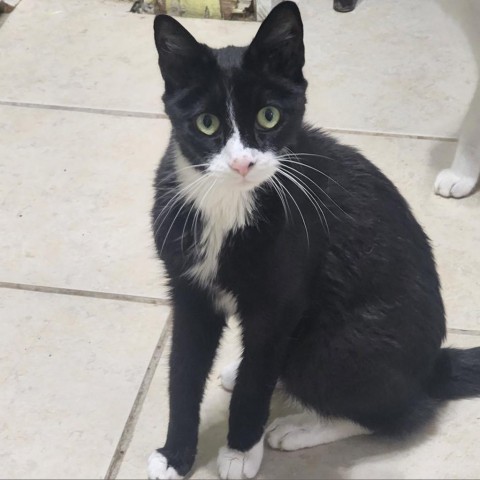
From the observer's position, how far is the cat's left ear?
1153 mm

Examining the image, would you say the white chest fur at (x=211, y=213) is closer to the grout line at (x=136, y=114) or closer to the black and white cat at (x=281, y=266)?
the black and white cat at (x=281, y=266)

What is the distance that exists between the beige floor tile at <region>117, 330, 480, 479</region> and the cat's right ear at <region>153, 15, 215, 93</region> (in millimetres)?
633

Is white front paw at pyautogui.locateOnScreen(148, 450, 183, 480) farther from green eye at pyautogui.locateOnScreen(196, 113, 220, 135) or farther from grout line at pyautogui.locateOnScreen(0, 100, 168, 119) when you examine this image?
grout line at pyautogui.locateOnScreen(0, 100, 168, 119)

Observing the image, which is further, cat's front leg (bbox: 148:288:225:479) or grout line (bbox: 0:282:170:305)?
grout line (bbox: 0:282:170:305)

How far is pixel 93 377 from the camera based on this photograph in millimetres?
1559

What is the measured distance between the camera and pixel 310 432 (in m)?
1.43

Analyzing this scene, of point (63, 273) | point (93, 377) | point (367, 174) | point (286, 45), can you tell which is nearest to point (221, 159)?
point (286, 45)

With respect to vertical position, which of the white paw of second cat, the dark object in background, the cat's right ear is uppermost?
the cat's right ear

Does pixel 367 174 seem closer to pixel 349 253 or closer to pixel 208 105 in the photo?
pixel 349 253

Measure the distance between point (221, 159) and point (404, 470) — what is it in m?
0.65

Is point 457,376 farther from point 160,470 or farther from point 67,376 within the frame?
point 67,376

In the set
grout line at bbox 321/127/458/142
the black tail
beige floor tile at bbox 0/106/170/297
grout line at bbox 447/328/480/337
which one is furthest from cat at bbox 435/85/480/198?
beige floor tile at bbox 0/106/170/297

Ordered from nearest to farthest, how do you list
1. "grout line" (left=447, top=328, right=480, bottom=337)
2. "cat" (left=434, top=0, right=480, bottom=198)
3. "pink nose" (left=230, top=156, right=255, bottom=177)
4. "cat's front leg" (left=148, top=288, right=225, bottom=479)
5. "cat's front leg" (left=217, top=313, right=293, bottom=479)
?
"pink nose" (left=230, top=156, right=255, bottom=177) < "cat's front leg" (left=217, top=313, right=293, bottom=479) < "cat's front leg" (left=148, top=288, right=225, bottom=479) < "grout line" (left=447, top=328, right=480, bottom=337) < "cat" (left=434, top=0, right=480, bottom=198)

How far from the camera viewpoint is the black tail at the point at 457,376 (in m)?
1.44
